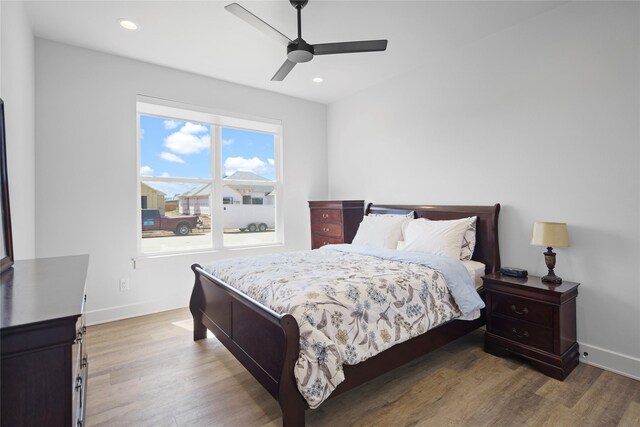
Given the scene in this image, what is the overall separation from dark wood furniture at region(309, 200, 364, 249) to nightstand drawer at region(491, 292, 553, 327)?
199cm

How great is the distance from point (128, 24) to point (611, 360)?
4.67 m

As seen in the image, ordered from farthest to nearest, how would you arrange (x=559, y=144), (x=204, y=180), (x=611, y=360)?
(x=204, y=180)
(x=559, y=144)
(x=611, y=360)

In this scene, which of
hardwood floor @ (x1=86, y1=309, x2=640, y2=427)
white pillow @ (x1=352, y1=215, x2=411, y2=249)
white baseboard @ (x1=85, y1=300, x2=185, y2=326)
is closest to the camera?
hardwood floor @ (x1=86, y1=309, x2=640, y2=427)

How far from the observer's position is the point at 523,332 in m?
2.35

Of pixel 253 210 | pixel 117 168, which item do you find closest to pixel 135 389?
pixel 117 168

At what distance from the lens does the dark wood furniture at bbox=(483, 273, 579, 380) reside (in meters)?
2.18

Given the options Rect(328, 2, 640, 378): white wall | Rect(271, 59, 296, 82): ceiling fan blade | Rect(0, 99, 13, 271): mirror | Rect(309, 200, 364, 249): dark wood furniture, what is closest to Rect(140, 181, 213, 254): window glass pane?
Rect(309, 200, 364, 249): dark wood furniture

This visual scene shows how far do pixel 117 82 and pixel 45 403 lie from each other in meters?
3.40

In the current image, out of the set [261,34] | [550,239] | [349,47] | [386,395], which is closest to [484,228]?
[550,239]

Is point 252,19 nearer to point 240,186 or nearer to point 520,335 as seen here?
point 240,186

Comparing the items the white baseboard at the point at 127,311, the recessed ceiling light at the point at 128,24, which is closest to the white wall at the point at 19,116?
the recessed ceiling light at the point at 128,24

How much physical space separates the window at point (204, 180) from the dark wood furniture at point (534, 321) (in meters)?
3.01

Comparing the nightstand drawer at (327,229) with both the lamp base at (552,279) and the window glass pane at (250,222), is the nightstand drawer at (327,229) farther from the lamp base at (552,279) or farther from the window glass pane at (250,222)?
the lamp base at (552,279)

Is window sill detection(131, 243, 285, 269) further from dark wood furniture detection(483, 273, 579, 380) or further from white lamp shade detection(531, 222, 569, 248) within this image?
white lamp shade detection(531, 222, 569, 248)
